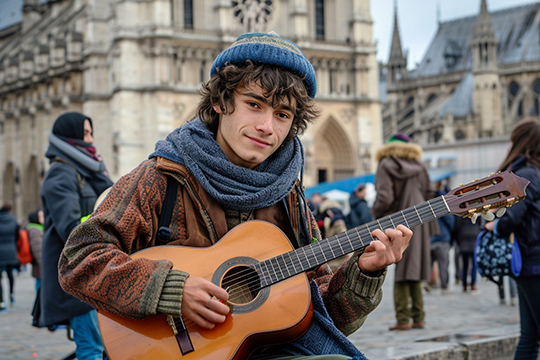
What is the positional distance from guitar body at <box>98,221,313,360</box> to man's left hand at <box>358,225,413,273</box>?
0.25m

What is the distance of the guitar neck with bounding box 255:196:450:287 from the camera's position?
2.07 meters

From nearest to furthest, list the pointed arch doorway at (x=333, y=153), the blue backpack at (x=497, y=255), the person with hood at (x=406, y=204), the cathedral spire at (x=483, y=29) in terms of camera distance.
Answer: the blue backpack at (x=497, y=255) → the person with hood at (x=406, y=204) → the pointed arch doorway at (x=333, y=153) → the cathedral spire at (x=483, y=29)

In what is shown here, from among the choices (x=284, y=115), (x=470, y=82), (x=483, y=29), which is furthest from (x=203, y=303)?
(x=470, y=82)

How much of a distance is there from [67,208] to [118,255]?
2202 mm

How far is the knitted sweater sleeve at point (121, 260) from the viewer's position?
189 cm

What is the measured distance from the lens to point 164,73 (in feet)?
101

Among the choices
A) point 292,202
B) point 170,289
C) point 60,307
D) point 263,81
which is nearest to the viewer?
point 170,289

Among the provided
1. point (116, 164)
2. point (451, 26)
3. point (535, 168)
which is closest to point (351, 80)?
point (116, 164)

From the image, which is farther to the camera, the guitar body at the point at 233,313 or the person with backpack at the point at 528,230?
the person with backpack at the point at 528,230

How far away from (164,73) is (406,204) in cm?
2556

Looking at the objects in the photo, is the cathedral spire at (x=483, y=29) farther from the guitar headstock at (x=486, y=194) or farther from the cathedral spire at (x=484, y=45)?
the guitar headstock at (x=486, y=194)

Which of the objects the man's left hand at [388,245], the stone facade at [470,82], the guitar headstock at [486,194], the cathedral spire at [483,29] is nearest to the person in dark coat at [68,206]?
the man's left hand at [388,245]

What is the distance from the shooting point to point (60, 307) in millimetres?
3826

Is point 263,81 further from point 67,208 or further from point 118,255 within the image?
point 67,208
